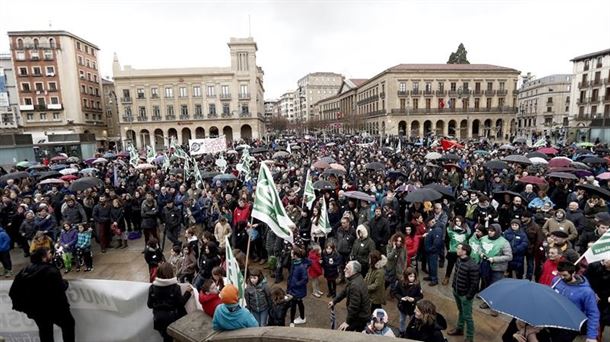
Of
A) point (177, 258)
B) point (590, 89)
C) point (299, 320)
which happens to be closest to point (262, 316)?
point (299, 320)

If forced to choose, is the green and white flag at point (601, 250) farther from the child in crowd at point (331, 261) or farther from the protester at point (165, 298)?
the protester at point (165, 298)

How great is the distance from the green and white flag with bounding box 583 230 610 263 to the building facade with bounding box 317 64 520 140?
2155 inches

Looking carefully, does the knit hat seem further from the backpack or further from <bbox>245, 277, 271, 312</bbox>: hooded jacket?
the backpack

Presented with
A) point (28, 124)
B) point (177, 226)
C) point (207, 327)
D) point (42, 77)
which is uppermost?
point (42, 77)

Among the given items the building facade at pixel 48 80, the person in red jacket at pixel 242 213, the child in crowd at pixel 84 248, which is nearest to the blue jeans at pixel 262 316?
the person in red jacket at pixel 242 213

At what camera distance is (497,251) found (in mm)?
5836

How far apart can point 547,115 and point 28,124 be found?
4025 inches

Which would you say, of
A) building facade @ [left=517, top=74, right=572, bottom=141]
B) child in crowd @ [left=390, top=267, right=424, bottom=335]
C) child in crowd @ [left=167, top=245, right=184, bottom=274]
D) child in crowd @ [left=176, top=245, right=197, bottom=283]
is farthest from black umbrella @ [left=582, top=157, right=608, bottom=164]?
building facade @ [left=517, top=74, right=572, bottom=141]

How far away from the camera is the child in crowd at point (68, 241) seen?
830cm

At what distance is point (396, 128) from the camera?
197 feet

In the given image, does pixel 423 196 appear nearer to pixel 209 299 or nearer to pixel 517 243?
pixel 517 243

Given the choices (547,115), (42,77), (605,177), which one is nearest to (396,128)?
(547,115)

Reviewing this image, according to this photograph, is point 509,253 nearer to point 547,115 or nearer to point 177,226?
point 177,226

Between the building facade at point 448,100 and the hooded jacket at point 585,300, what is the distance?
55423mm
